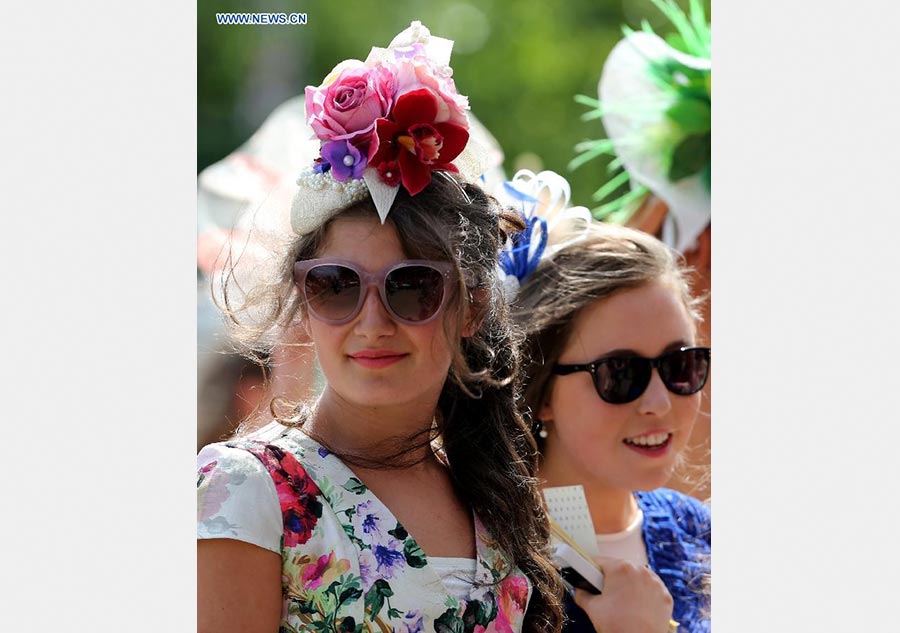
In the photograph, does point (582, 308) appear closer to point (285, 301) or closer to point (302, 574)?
point (285, 301)

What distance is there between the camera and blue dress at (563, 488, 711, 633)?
230cm

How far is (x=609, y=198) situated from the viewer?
138 inches

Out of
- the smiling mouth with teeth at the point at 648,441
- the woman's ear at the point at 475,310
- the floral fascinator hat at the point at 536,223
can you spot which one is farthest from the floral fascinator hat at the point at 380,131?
the smiling mouth with teeth at the point at 648,441

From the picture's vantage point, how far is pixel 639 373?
6.98 ft

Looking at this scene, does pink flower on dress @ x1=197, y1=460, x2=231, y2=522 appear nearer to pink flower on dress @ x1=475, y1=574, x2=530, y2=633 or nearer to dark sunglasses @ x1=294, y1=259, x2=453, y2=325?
dark sunglasses @ x1=294, y1=259, x2=453, y2=325

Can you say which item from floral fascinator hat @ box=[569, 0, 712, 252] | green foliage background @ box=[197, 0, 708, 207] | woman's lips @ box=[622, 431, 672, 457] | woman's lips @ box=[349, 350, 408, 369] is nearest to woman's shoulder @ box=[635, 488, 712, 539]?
woman's lips @ box=[622, 431, 672, 457]

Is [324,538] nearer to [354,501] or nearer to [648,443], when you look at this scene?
[354,501]

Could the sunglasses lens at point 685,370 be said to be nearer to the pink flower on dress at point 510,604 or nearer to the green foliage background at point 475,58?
the pink flower on dress at point 510,604

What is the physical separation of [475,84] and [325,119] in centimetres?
343

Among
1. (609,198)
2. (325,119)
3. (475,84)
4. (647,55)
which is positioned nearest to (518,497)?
(325,119)

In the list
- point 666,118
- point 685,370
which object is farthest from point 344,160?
point 666,118

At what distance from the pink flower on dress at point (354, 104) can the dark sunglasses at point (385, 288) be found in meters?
0.19

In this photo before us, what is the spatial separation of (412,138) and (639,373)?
73 centimetres

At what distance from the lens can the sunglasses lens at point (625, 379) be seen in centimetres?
213
